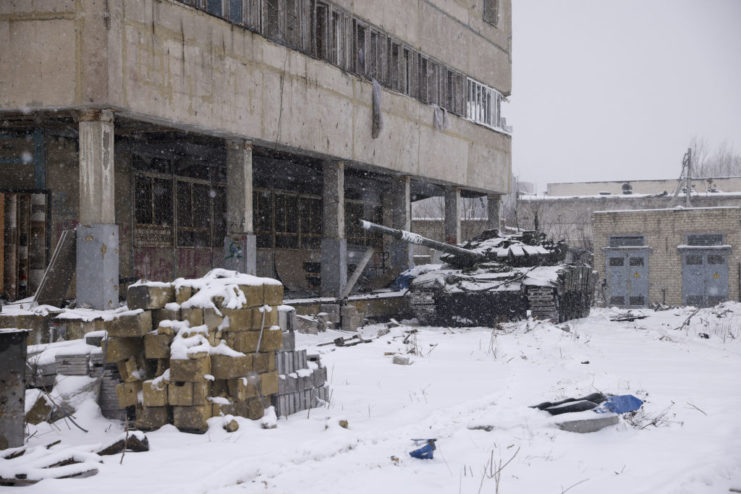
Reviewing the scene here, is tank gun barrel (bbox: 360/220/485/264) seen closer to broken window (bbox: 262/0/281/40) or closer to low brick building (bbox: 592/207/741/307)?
broken window (bbox: 262/0/281/40)

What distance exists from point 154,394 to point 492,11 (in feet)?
69.6

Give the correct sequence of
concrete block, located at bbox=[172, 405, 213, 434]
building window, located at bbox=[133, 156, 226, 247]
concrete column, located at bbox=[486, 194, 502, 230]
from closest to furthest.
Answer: concrete block, located at bbox=[172, 405, 213, 434], building window, located at bbox=[133, 156, 226, 247], concrete column, located at bbox=[486, 194, 502, 230]

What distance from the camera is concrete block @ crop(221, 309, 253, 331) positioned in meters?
6.23

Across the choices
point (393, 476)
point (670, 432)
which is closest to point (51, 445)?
point (393, 476)

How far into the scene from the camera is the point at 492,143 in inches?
941

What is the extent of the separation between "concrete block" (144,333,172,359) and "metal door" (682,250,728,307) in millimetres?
28151

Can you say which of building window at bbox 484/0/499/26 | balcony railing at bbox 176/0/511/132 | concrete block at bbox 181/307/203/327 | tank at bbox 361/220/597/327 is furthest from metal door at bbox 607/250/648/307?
concrete block at bbox 181/307/203/327

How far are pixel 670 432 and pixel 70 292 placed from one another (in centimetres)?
1031

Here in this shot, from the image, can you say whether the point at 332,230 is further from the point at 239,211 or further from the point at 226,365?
the point at 226,365

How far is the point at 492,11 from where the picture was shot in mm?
24172

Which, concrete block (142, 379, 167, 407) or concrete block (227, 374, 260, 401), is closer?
concrete block (142, 379, 167, 407)

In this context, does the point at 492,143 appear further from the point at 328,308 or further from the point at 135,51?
the point at 135,51

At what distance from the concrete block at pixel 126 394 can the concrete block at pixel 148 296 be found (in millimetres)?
665

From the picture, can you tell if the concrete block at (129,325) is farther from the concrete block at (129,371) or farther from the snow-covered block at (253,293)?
the snow-covered block at (253,293)
